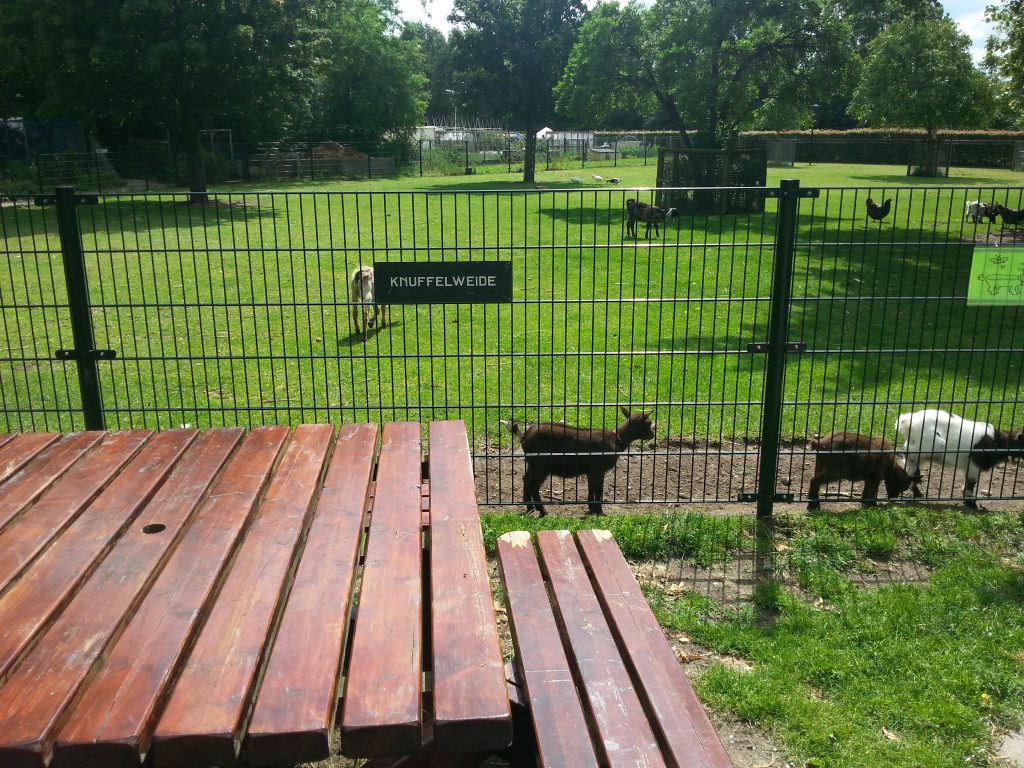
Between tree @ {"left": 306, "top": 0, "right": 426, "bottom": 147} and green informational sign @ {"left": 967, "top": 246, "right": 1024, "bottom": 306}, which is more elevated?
tree @ {"left": 306, "top": 0, "right": 426, "bottom": 147}

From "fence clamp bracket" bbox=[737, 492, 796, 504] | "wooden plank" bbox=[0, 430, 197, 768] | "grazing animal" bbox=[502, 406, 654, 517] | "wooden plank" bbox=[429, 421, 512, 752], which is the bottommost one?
"fence clamp bracket" bbox=[737, 492, 796, 504]

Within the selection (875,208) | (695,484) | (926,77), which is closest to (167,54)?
(875,208)

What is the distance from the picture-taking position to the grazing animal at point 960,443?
623 cm

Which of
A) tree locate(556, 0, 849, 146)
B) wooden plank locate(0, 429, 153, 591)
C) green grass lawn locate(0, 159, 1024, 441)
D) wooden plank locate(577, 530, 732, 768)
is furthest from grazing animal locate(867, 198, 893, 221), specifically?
wooden plank locate(0, 429, 153, 591)

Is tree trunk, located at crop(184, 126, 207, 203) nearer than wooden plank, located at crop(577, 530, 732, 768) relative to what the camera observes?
No

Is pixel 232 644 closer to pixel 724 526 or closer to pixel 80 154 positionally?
pixel 724 526

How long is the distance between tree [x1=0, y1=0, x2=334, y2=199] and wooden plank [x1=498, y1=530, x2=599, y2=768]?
22734 millimetres

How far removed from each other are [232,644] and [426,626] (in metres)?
0.90

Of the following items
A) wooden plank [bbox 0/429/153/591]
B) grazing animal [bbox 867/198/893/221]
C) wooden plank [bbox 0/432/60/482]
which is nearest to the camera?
wooden plank [bbox 0/429/153/591]

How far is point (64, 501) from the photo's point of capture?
3252 millimetres

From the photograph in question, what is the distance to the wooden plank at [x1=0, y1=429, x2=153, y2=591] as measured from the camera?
2.82m

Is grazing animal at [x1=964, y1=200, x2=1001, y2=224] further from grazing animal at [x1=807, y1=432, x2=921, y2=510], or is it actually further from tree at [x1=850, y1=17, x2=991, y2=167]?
tree at [x1=850, y1=17, x2=991, y2=167]

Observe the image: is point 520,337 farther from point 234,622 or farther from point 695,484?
point 234,622

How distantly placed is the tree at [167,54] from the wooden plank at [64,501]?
21755mm
